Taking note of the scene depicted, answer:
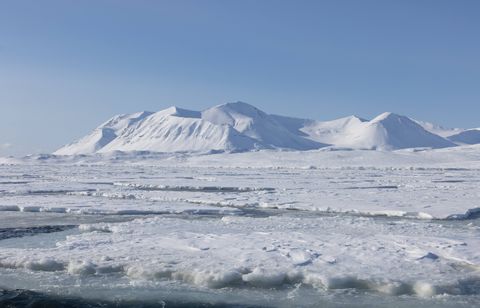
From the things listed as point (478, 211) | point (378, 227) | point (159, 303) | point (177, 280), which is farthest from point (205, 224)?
point (478, 211)

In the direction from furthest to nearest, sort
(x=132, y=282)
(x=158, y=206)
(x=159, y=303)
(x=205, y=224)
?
(x=158, y=206) → (x=205, y=224) → (x=132, y=282) → (x=159, y=303)

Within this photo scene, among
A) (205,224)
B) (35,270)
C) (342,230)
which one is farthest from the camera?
(205,224)

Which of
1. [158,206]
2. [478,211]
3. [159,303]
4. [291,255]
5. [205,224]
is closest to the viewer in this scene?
[159,303]

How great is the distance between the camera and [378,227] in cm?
1488

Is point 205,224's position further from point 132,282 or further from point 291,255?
point 132,282

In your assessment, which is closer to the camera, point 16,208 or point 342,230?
point 342,230

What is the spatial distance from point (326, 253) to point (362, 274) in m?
1.69

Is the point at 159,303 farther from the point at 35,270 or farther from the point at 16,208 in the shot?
the point at 16,208

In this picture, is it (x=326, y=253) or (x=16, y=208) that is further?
(x=16, y=208)

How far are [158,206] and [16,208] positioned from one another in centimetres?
535

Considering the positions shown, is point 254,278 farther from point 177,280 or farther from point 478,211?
point 478,211

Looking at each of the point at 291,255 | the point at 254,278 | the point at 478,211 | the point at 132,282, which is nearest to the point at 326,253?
the point at 291,255

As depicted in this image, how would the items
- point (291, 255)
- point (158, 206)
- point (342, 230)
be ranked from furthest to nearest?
1. point (158, 206)
2. point (342, 230)
3. point (291, 255)

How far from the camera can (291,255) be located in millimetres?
10719
